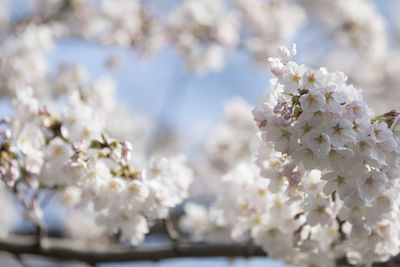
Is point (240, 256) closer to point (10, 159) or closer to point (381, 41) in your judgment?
point (10, 159)

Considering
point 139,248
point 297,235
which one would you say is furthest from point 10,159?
point 297,235

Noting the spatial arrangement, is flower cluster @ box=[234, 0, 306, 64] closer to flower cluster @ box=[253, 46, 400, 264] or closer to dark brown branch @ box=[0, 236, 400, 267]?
dark brown branch @ box=[0, 236, 400, 267]

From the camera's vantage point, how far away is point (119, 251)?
10.3ft

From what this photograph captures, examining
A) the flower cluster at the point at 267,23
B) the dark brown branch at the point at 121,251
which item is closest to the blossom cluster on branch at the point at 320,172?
the dark brown branch at the point at 121,251

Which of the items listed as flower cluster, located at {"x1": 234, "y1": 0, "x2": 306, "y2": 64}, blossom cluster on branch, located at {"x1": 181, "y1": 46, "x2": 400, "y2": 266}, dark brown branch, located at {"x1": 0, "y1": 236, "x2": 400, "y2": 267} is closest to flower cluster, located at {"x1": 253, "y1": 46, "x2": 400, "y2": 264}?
blossom cluster on branch, located at {"x1": 181, "y1": 46, "x2": 400, "y2": 266}

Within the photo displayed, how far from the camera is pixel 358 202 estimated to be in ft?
6.38

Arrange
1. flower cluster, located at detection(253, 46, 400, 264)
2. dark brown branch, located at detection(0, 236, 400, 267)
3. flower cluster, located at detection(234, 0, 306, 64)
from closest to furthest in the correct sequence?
flower cluster, located at detection(253, 46, 400, 264), dark brown branch, located at detection(0, 236, 400, 267), flower cluster, located at detection(234, 0, 306, 64)

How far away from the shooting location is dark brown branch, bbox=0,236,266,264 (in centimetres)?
299

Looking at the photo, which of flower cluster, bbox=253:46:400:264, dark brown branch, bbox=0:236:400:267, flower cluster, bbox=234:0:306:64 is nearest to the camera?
flower cluster, bbox=253:46:400:264

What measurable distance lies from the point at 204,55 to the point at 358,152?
3.38 metres

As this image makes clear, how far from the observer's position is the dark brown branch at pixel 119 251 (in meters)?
2.99

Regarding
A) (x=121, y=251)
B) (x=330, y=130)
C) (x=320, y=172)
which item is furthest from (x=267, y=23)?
(x=330, y=130)

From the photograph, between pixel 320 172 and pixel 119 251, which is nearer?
pixel 320 172

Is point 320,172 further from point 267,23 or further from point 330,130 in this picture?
point 267,23
